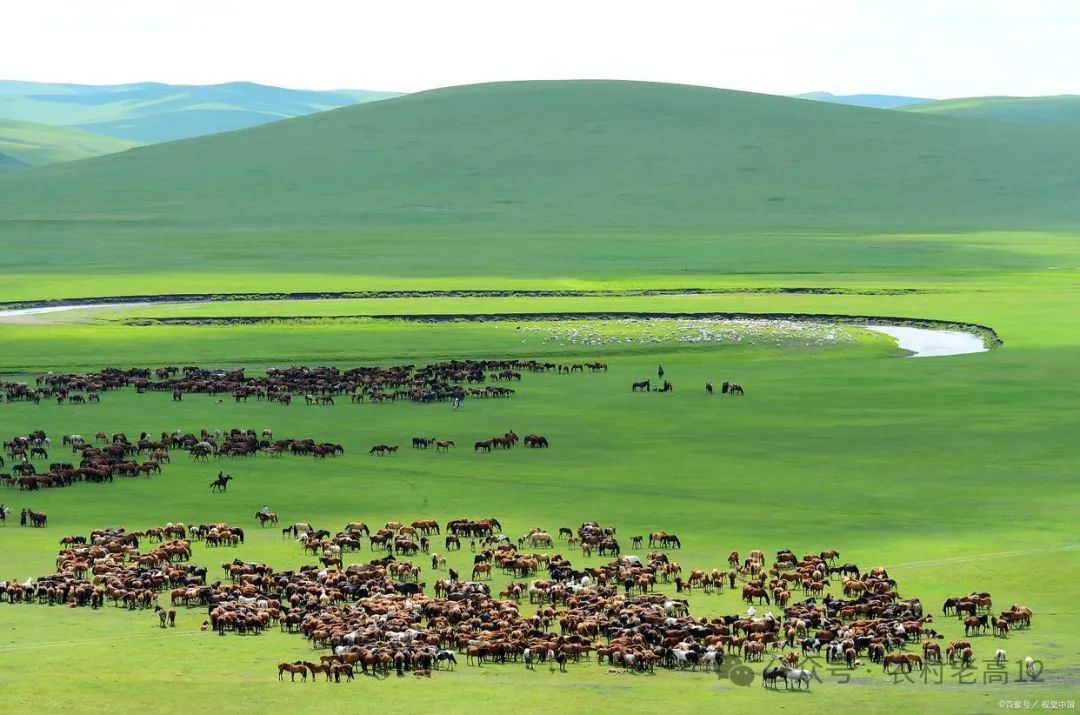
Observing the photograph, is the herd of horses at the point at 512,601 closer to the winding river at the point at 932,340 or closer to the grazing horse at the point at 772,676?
the grazing horse at the point at 772,676

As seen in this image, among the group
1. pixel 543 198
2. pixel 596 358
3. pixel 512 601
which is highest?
pixel 543 198

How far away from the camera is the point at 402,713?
24016mm

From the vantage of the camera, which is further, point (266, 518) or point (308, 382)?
point (308, 382)

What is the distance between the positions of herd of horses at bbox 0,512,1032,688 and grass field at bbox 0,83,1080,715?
1.61 ft

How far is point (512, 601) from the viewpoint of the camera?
99.7 feet

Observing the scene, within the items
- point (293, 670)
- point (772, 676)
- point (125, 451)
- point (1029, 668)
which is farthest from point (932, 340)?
point (293, 670)

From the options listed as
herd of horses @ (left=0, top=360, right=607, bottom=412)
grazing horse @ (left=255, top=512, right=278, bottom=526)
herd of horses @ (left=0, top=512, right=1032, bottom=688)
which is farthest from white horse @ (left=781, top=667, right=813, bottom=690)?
herd of horses @ (left=0, top=360, right=607, bottom=412)

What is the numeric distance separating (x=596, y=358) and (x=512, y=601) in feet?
128

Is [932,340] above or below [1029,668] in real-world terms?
above

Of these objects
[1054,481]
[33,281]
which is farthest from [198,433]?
[33,281]

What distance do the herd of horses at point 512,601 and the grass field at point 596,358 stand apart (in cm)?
49

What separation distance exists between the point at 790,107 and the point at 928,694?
178 meters

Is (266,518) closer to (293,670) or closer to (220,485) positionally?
(220,485)

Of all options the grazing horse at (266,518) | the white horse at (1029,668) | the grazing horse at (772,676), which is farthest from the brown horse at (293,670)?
the grazing horse at (266,518)
